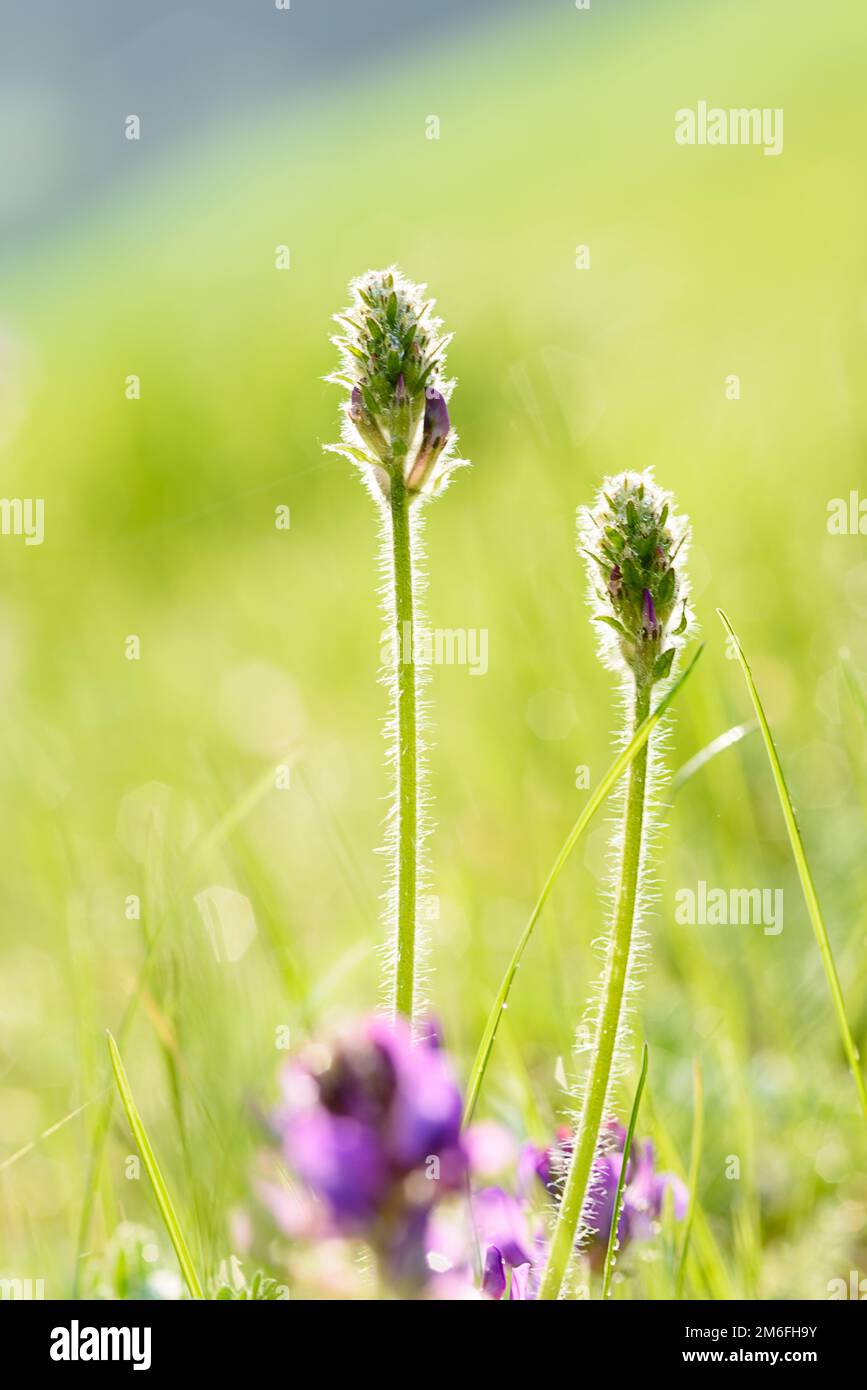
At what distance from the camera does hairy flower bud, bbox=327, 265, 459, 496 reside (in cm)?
131

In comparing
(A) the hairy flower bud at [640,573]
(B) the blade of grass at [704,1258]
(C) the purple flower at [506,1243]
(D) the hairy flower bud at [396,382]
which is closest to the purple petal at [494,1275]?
(C) the purple flower at [506,1243]

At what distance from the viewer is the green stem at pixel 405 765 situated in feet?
4.12

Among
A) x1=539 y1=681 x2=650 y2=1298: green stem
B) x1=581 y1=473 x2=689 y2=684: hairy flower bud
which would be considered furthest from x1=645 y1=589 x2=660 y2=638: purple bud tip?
x1=539 y1=681 x2=650 y2=1298: green stem

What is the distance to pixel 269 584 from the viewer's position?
5172 mm

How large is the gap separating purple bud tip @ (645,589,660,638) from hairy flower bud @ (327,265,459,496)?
258 mm

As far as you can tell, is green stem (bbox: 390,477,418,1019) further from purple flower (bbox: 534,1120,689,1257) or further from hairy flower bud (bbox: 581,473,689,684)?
purple flower (bbox: 534,1120,689,1257)

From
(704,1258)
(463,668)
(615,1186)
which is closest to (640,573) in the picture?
(615,1186)

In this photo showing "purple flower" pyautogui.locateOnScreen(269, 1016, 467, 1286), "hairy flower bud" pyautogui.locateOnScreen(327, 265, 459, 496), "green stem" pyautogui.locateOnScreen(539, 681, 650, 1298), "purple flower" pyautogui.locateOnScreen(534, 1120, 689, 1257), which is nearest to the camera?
"purple flower" pyautogui.locateOnScreen(269, 1016, 467, 1286)

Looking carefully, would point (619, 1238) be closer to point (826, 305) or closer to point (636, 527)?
point (636, 527)

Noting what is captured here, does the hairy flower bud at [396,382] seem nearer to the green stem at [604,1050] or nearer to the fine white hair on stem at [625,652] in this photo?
the fine white hair on stem at [625,652]

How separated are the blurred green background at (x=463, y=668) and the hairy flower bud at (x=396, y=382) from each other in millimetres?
629

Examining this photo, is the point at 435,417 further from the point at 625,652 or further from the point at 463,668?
the point at 463,668

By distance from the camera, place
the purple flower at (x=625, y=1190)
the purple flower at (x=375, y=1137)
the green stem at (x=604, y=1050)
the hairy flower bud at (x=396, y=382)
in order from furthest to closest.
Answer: the purple flower at (x=625, y=1190) → the hairy flower bud at (x=396, y=382) → the green stem at (x=604, y=1050) → the purple flower at (x=375, y=1137)
